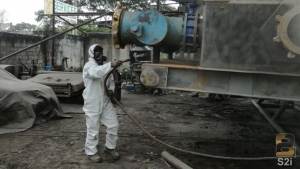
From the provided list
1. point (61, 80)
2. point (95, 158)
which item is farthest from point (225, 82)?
point (61, 80)

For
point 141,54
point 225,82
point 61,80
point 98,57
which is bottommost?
point 61,80

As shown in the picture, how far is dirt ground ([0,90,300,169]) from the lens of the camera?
390cm

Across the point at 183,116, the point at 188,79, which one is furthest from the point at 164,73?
the point at 183,116

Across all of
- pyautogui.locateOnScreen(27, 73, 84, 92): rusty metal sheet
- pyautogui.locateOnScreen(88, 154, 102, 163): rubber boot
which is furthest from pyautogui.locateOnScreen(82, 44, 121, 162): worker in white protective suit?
pyautogui.locateOnScreen(27, 73, 84, 92): rusty metal sheet

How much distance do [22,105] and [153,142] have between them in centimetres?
246

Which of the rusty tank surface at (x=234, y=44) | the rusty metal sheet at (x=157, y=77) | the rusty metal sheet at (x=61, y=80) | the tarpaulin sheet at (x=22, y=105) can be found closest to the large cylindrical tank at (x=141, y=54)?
the rusty metal sheet at (x=61, y=80)

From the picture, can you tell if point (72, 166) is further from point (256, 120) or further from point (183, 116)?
point (256, 120)

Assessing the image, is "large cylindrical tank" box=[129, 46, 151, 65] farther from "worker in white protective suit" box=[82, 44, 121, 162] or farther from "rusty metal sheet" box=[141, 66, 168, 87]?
"rusty metal sheet" box=[141, 66, 168, 87]

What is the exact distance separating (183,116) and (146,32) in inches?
160

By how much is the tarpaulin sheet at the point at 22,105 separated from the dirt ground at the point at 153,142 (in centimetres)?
20

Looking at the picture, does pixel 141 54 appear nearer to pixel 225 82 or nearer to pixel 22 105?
pixel 22 105

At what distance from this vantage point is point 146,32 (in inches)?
131

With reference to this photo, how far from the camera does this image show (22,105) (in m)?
5.43

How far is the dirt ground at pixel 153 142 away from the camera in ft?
12.8
